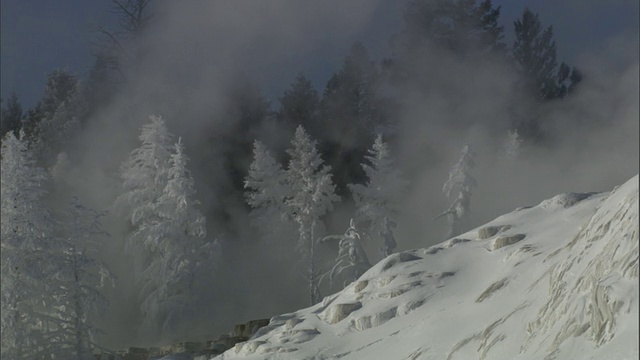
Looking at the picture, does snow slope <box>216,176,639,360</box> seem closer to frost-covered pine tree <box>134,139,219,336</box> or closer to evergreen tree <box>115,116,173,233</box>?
frost-covered pine tree <box>134,139,219,336</box>

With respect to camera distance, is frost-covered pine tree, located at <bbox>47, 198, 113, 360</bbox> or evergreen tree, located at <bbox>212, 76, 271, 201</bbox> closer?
frost-covered pine tree, located at <bbox>47, 198, 113, 360</bbox>

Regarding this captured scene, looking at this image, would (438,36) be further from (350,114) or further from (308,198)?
(308,198)

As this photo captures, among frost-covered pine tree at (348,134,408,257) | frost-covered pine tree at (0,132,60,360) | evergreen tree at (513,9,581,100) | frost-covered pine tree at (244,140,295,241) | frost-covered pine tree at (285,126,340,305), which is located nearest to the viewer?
frost-covered pine tree at (0,132,60,360)

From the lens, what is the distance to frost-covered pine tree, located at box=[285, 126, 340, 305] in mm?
50000

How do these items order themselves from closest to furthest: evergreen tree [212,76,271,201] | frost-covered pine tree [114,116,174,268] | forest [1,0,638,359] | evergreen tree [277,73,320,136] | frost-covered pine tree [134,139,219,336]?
forest [1,0,638,359] → frost-covered pine tree [134,139,219,336] → frost-covered pine tree [114,116,174,268] → evergreen tree [212,76,271,201] → evergreen tree [277,73,320,136]

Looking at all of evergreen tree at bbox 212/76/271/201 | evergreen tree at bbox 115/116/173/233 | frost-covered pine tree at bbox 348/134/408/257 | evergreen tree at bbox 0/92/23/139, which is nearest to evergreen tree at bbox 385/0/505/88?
evergreen tree at bbox 212/76/271/201

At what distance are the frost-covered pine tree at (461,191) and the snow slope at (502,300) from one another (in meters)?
16.8

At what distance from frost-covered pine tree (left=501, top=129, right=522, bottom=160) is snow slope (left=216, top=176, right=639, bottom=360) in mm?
28920

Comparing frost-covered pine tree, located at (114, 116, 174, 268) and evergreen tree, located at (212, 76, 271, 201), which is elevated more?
evergreen tree, located at (212, 76, 271, 201)

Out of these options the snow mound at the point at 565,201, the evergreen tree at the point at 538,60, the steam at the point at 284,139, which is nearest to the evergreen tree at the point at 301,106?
the steam at the point at 284,139

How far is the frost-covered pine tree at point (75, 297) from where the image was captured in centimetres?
3706

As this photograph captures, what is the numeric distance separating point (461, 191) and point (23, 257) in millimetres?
25382

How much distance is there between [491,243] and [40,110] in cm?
4328

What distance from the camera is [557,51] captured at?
71.2 m
